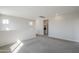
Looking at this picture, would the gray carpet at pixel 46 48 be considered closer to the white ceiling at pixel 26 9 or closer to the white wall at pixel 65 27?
the white wall at pixel 65 27

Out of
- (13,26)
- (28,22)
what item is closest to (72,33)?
(28,22)

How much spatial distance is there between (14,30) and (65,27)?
13.3 ft

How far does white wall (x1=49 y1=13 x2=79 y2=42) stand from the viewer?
542cm

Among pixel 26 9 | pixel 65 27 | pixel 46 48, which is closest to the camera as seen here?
pixel 26 9

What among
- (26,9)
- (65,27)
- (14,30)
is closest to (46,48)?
(14,30)

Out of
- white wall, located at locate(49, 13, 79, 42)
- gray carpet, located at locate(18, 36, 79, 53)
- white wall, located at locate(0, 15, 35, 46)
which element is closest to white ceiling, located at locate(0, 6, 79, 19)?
white wall, located at locate(0, 15, 35, 46)

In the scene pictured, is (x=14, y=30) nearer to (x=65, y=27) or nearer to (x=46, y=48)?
(x=46, y=48)

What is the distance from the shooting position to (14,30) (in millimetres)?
3771

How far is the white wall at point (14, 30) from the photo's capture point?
11.2 feet

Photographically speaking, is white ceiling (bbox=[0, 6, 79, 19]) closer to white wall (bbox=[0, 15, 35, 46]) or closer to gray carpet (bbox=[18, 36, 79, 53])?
white wall (bbox=[0, 15, 35, 46])

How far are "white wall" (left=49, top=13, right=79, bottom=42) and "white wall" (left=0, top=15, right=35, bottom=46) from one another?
3329 mm

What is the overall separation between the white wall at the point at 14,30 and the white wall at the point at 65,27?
3.33 metres
